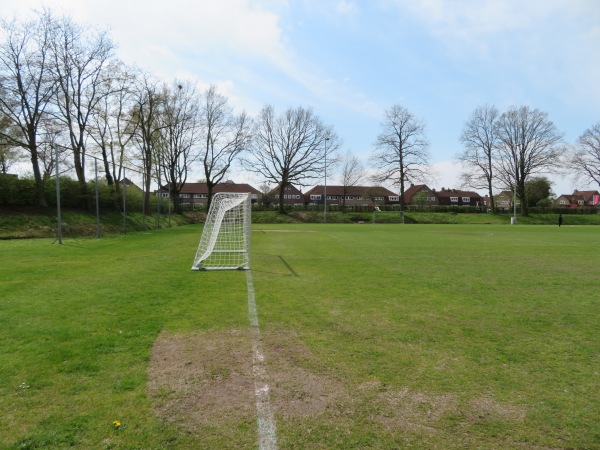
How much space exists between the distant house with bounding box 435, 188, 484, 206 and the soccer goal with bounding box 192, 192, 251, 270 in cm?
10231

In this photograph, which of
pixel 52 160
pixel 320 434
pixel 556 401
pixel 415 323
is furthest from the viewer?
pixel 52 160

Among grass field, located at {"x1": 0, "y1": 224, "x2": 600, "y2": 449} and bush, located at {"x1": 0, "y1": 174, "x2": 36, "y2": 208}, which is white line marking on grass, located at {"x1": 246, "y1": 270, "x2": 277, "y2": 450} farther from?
bush, located at {"x1": 0, "y1": 174, "x2": 36, "y2": 208}

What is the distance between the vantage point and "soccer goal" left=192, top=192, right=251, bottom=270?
1216 centimetres

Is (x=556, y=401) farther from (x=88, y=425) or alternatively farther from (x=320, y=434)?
(x=88, y=425)

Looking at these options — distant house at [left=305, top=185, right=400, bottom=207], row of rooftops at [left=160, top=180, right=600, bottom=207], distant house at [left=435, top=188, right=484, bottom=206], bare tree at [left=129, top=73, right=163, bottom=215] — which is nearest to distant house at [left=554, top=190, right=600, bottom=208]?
row of rooftops at [left=160, top=180, right=600, bottom=207]

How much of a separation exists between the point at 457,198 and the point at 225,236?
353 ft

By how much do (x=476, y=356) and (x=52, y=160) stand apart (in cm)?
3362

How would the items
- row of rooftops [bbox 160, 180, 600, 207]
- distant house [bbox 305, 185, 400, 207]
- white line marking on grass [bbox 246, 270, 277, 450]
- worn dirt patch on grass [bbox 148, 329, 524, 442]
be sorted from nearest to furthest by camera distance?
white line marking on grass [bbox 246, 270, 277, 450] → worn dirt patch on grass [bbox 148, 329, 524, 442] → row of rooftops [bbox 160, 180, 600, 207] → distant house [bbox 305, 185, 400, 207]

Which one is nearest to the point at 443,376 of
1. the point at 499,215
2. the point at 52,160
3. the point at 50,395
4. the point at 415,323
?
the point at 415,323

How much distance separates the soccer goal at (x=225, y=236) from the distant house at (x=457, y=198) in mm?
102309

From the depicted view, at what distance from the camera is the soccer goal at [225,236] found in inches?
479

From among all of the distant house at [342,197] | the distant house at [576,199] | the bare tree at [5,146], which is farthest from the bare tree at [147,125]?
the distant house at [576,199]

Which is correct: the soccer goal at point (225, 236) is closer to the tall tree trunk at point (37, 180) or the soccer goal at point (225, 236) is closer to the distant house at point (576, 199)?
the tall tree trunk at point (37, 180)

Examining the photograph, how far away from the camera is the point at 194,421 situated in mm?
3100
